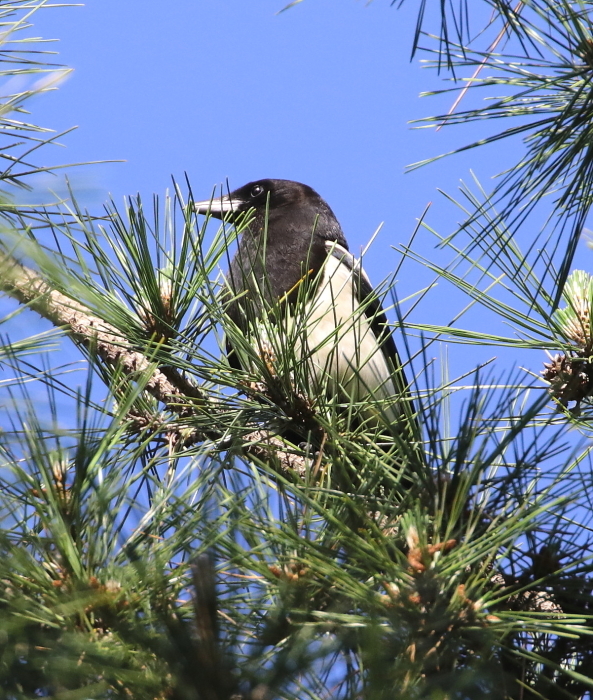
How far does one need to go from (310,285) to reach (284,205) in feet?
7.08

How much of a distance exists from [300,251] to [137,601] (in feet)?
7.66

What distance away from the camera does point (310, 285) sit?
1.87m

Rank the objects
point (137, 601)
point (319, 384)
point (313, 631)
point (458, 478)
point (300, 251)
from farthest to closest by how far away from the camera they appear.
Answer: point (300, 251) → point (319, 384) → point (458, 478) → point (137, 601) → point (313, 631)

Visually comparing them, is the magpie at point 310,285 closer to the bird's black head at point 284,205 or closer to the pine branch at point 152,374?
the bird's black head at point 284,205

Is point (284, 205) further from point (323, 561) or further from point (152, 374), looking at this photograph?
point (323, 561)

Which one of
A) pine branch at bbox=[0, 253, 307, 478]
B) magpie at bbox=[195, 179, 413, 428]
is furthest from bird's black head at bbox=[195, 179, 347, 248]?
pine branch at bbox=[0, 253, 307, 478]

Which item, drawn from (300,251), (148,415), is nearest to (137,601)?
(148,415)

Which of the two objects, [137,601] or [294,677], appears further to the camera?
[137,601]

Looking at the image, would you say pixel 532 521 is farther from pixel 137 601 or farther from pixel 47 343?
pixel 47 343

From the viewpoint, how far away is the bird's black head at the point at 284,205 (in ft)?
12.3

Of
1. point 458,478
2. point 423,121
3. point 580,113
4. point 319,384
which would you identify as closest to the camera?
point 458,478

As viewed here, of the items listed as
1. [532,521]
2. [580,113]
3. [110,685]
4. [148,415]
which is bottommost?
[110,685]

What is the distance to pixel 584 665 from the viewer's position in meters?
1.19

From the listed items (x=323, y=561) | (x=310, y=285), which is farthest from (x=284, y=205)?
(x=323, y=561)
